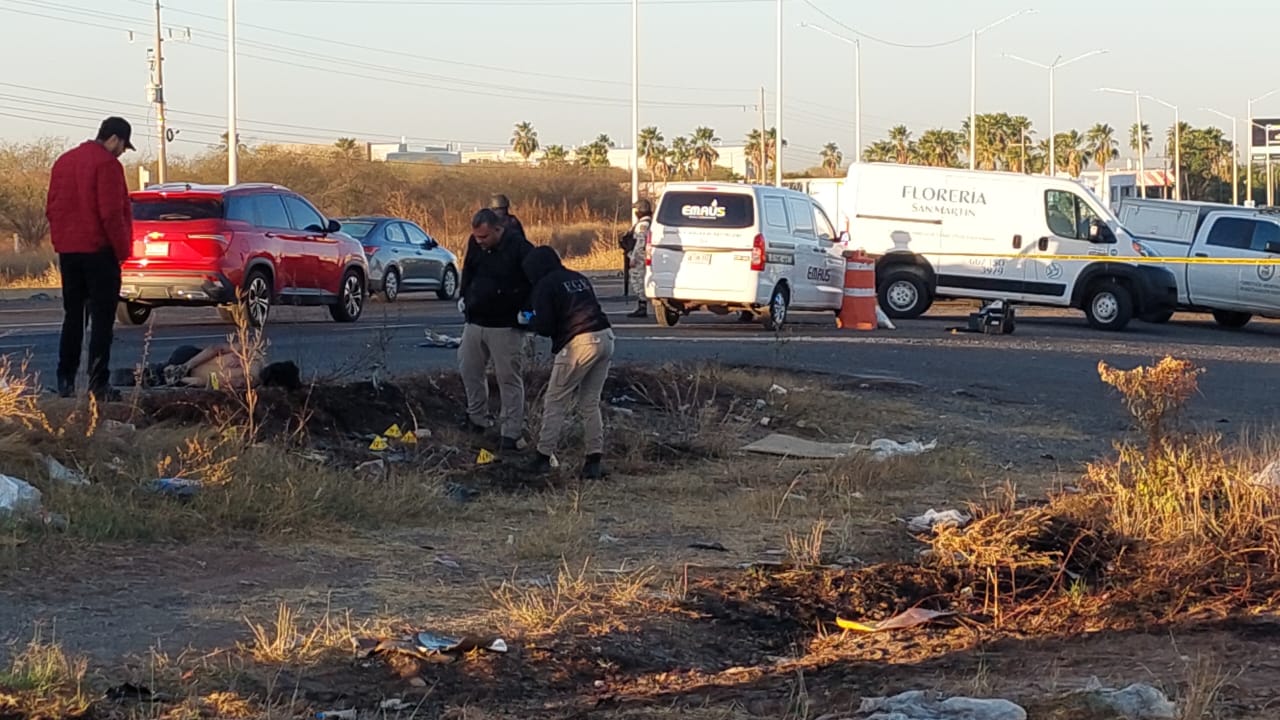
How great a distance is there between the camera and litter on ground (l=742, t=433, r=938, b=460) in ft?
38.1

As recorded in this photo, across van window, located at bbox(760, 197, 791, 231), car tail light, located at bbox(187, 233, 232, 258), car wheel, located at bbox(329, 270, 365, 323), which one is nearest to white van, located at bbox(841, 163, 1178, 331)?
van window, located at bbox(760, 197, 791, 231)

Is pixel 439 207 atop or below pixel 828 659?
atop

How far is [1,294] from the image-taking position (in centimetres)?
3156

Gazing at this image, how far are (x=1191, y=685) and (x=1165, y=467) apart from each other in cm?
305

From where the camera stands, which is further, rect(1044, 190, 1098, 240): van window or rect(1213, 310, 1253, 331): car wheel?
rect(1213, 310, 1253, 331): car wheel

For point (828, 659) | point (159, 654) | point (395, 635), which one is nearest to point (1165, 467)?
point (828, 659)

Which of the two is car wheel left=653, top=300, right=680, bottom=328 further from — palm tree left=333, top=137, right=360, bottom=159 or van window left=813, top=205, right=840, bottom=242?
palm tree left=333, top=137, right=360, bottom=159

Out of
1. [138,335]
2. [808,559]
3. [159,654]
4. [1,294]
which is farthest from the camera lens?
[1,294]

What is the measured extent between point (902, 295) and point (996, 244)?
5.43 feet

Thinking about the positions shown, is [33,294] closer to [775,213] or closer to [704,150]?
[775,213]

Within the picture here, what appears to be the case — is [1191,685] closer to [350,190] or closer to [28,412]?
[28,412]

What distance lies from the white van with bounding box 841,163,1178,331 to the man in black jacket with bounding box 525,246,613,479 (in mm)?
16276

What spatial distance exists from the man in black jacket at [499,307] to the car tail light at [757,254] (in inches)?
382

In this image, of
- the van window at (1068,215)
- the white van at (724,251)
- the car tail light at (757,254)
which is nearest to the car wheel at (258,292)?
the white van at (724,251)
